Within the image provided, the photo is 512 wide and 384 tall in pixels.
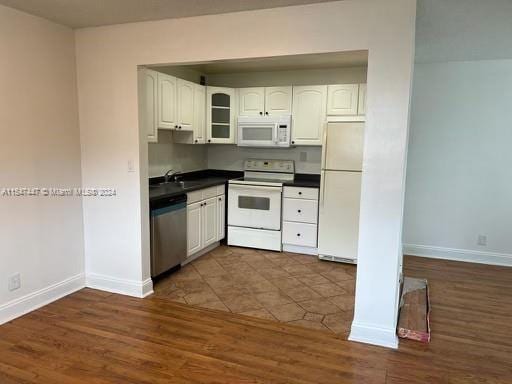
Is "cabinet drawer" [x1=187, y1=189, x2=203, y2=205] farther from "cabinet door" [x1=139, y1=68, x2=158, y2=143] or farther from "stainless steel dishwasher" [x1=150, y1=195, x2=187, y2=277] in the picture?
"cabinet door" [x1=139, y1=68, x2=158, y2=143]

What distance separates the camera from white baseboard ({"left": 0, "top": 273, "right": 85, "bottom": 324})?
10.0ft

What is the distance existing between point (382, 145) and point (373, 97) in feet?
1.12

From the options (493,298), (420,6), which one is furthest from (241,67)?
(493,298)

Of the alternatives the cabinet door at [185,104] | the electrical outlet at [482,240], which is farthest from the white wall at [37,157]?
the electrical outlet at [482,240]

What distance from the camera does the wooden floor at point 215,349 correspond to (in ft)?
7.96

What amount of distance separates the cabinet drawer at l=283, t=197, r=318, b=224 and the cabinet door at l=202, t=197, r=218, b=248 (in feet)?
→ 3.04

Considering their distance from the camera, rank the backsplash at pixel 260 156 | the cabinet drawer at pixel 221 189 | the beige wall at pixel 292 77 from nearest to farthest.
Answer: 1. the cabinet drawer at pixel 221 189
2. the beige wall at pixel 292 77
3. the backsplash at pixel 260 156

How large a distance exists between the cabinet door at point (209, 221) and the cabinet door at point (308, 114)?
Answer: 141 cm

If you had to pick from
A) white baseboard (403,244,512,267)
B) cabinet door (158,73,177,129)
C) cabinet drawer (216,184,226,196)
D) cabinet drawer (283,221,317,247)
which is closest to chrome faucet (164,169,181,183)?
cabinet drawer (216,184,226,196)

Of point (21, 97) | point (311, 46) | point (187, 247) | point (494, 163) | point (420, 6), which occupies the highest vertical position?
point (420, 6)

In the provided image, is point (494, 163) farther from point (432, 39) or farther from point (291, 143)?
point (291, 143)

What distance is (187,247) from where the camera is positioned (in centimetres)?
443

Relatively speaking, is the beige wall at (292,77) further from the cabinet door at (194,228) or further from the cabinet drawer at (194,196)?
the cabinet door at (194,228)

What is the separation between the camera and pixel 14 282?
3096mm
